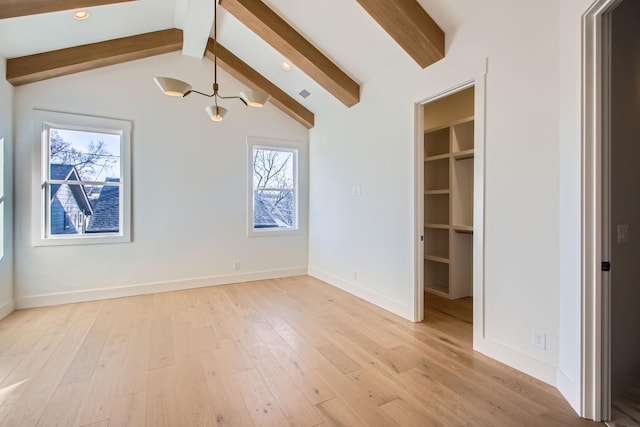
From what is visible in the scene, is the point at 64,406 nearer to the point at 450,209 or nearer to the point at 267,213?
the point at 267,213

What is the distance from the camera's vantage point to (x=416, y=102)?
306 centimetres

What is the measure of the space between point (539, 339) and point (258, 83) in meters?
4.53

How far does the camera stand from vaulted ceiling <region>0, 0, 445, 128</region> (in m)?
2.68

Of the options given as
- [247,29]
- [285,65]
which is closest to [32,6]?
[247,29]

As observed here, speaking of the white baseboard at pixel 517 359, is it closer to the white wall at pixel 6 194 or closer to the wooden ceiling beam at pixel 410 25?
the wooden ceiling beam at pixel 410 25

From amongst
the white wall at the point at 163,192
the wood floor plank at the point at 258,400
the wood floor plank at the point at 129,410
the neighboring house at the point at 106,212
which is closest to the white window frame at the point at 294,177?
the white wall at the point at 163,192

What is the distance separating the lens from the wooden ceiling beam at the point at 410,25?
99.3 inches

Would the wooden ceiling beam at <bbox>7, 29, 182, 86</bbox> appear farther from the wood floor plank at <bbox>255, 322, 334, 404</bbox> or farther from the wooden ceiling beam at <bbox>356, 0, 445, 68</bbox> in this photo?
the wood floor plank at <bbox>255, 322, 334, 404</bbox>

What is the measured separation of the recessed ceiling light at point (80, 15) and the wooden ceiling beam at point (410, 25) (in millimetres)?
2726

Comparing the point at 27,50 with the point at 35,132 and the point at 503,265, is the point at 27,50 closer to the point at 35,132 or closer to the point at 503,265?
the point at 35,132

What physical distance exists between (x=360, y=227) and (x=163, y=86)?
2723 mm

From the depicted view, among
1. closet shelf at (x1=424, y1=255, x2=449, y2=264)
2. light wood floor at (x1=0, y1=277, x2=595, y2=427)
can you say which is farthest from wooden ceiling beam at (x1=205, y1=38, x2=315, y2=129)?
light wood floor at (x1=0, y1=277, x2=595, y2=427)

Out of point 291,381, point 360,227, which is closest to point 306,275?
point 360,227

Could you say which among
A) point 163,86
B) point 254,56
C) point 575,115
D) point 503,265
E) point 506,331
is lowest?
point 506,331
